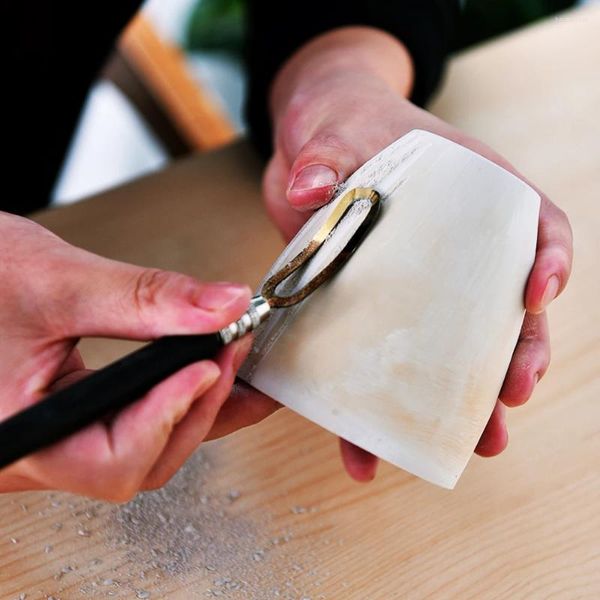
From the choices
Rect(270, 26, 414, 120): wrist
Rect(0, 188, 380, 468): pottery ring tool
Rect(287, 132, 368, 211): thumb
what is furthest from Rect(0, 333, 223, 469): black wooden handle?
Rect(270, 26, 414, 120): wrist

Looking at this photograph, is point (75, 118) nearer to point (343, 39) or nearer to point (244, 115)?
point (244, 115)

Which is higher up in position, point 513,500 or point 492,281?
point 492,281

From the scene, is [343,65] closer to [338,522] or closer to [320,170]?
[320,170]

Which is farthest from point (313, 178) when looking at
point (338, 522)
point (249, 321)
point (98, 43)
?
point (98, 43)

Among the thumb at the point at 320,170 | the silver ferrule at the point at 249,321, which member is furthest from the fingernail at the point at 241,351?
the thumb at the point at 320,170

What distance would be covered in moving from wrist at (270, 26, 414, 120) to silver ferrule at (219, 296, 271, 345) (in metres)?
0.26

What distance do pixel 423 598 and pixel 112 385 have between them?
24cm

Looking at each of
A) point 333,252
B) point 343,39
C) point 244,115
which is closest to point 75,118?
point 244,115

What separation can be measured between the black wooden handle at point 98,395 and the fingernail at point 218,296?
0.02 m

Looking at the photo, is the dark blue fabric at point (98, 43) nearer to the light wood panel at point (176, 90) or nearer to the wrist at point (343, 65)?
the wrist at point (343, 65)

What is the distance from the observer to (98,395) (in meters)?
0.36

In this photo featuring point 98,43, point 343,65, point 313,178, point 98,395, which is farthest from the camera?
point 98,43

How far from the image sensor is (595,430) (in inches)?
21.6

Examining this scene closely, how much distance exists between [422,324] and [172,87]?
860 mm
